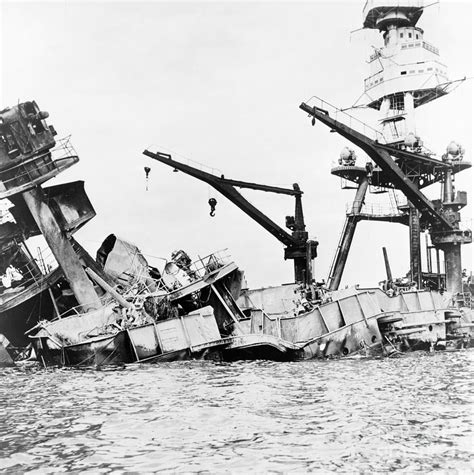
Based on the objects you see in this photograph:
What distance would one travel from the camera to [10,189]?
21.1 metres

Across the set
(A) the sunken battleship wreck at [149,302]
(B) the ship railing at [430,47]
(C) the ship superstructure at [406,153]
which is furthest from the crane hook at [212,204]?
(B) the ship railing at [430,47]

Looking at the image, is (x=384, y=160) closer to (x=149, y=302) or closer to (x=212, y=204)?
(x=212, y=204)

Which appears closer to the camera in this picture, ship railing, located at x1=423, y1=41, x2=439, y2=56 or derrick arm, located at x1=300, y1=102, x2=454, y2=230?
derrick arm, located at x1=300, y1=102, x2=454, y2=230

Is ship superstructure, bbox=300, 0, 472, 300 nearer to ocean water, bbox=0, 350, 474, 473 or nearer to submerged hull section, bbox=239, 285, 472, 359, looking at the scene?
submerged hull section, bbox=239, 285, 472, 359

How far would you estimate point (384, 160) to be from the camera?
3144cm

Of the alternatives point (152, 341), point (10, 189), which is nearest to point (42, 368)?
Result: point (152, 341)

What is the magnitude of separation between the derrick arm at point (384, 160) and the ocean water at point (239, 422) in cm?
1680

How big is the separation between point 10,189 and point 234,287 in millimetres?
8805

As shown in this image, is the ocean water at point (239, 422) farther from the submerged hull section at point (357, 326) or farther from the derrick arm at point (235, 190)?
the derrick arm at point (235, 190)

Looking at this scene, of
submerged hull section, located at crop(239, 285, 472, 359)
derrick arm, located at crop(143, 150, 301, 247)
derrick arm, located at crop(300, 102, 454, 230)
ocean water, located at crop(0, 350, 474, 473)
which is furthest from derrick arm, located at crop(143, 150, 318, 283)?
ocean water, located at crop(0, 350, 474, 473)

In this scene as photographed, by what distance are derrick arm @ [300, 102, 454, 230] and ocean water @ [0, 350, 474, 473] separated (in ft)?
55.1

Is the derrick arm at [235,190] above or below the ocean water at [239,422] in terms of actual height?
above

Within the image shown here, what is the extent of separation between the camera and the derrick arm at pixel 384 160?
97.1ft

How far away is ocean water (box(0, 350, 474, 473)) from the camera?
6965 millimetres
